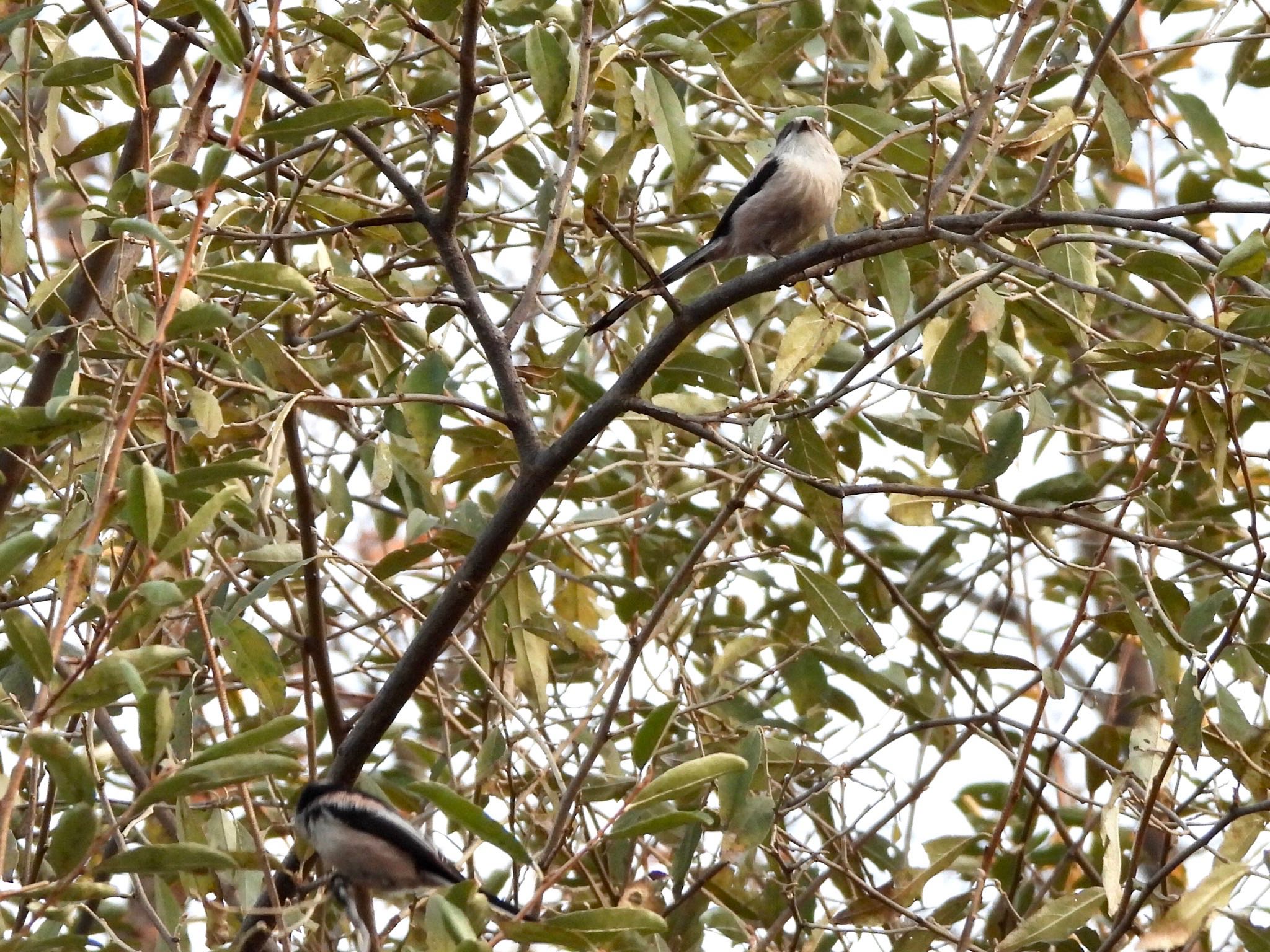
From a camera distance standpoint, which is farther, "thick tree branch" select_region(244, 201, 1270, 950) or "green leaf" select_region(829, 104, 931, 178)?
"green leaf" select_region(829, 104, 931, 178)

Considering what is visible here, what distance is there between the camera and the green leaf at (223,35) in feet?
7.31

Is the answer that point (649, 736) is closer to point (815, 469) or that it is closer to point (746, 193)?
point (815, 469)

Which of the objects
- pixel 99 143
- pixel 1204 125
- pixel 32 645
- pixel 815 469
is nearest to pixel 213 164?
pixel 32 645

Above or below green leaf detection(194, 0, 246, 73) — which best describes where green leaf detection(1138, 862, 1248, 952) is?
below

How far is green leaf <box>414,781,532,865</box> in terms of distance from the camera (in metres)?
2.05

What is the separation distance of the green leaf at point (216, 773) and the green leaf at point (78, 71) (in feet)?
4.74

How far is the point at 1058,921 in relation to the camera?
8.90 feet

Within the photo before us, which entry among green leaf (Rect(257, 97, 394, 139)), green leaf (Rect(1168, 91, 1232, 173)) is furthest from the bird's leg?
green leaf (Rect(1168, 91, 1232, 173))

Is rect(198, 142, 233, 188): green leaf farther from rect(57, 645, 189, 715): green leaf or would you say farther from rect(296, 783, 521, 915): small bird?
rect(296, 783, 521, 915): small bird

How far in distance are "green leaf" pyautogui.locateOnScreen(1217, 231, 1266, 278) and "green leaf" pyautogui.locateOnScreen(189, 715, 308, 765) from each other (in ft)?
5.41

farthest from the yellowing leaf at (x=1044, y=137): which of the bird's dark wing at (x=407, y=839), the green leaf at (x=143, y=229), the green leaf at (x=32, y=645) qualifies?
the green leaf at (x=32, y=645)

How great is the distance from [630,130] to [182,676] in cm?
176

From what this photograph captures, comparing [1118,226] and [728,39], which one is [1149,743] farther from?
[728,39]

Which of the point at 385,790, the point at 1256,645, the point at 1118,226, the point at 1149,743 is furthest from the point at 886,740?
the point at 1118,226
